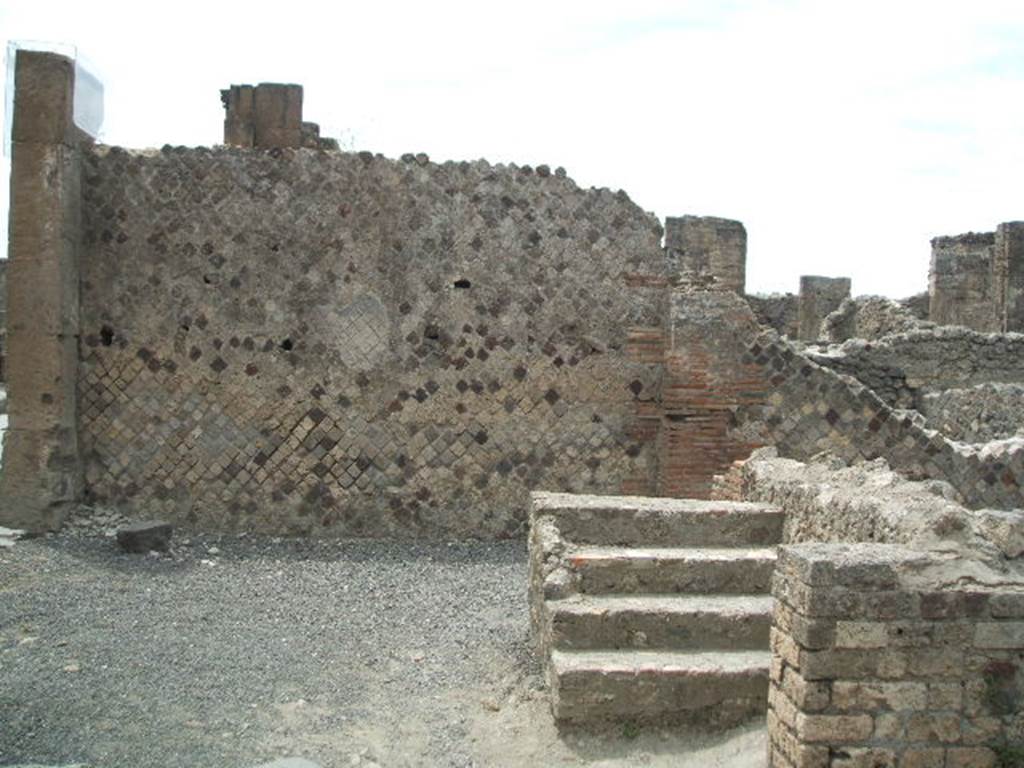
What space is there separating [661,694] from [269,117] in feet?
21.8

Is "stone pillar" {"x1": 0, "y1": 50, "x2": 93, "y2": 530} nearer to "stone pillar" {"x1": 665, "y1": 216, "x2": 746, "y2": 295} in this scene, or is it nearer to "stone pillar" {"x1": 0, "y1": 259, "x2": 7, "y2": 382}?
"stone pillar" {"x1": 0, "y1": 259, "x2": 7, "y2": 382}

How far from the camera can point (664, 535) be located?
584cm

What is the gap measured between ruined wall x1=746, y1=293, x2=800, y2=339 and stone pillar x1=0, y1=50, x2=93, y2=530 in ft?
58.8

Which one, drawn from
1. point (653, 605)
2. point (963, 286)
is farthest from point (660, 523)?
point (963, 286)

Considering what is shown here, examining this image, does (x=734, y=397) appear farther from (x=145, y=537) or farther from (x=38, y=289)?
(x=38, y=289)

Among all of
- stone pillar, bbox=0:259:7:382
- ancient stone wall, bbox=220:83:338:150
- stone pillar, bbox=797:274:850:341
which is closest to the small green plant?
ancient stone wall, bbox=220:83:338:150

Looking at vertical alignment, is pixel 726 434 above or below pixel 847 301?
below

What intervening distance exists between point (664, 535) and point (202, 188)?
5029 mm

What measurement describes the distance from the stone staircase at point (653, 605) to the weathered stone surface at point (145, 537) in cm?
321

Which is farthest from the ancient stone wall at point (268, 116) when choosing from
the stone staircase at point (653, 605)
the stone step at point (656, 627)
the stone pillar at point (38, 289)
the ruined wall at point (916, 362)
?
the ruined wall at point (916, 362)

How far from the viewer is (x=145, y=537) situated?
770cm

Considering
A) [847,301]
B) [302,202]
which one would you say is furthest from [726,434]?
[847,301]

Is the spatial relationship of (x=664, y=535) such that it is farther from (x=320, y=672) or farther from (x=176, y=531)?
(x=176, y=531)

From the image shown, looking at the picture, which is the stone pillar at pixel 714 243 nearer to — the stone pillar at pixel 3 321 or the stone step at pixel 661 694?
the stone pillar at pixel 3 321
